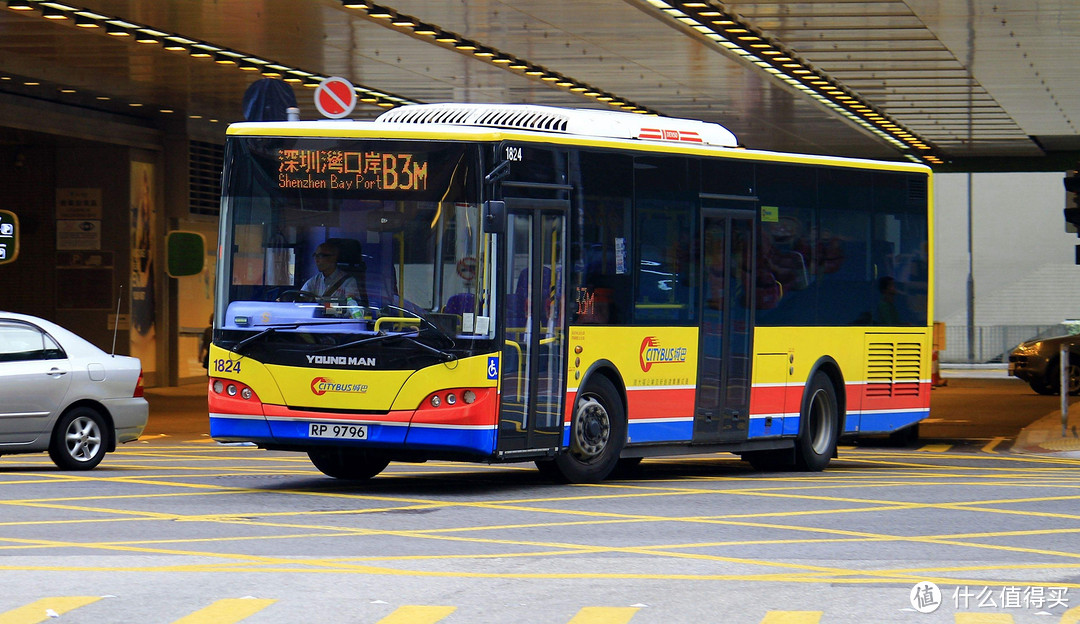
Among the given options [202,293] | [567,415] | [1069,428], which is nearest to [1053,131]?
[1069,428]

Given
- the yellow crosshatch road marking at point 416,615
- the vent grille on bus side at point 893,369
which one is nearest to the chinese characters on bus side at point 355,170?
the yellow crosshatch road marking at point 416,615

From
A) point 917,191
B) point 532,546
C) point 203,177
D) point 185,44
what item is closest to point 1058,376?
point 203,177

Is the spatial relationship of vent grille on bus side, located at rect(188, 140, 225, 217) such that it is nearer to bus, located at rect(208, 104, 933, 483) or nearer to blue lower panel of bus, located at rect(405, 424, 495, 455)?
bus, located at rect(208, 104, 933, 483)

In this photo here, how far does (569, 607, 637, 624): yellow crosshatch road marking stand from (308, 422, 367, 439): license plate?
5.29 meters

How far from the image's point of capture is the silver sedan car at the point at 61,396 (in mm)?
15344

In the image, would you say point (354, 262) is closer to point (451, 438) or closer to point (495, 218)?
point (495, 218)

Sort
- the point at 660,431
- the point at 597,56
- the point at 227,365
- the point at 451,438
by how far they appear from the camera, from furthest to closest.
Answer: the point at 597,56
the point at 660,431
the point at 227,365
the point at 451,438

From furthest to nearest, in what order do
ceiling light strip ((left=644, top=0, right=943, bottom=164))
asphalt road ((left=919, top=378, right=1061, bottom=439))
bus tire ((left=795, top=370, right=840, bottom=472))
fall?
asphalt road ((left=919, top=378, right=1061, bottom=439))
ceiling light strip ((left=644, top=0, right=943, bottom=164))
bus tire ((left=795, top=370, right=840, bottom=472))

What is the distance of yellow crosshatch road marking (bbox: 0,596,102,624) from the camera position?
7.84m

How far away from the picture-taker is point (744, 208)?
15.9 meters

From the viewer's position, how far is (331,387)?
43.9ft

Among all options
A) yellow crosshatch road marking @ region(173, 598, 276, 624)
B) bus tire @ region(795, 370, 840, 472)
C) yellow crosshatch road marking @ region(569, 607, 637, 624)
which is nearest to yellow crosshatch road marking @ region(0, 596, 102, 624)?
yellow crosshatch road marking @ region(173, 598, 276, 624)

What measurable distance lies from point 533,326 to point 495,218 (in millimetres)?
947

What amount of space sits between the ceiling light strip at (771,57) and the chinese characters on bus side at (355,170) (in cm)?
932
